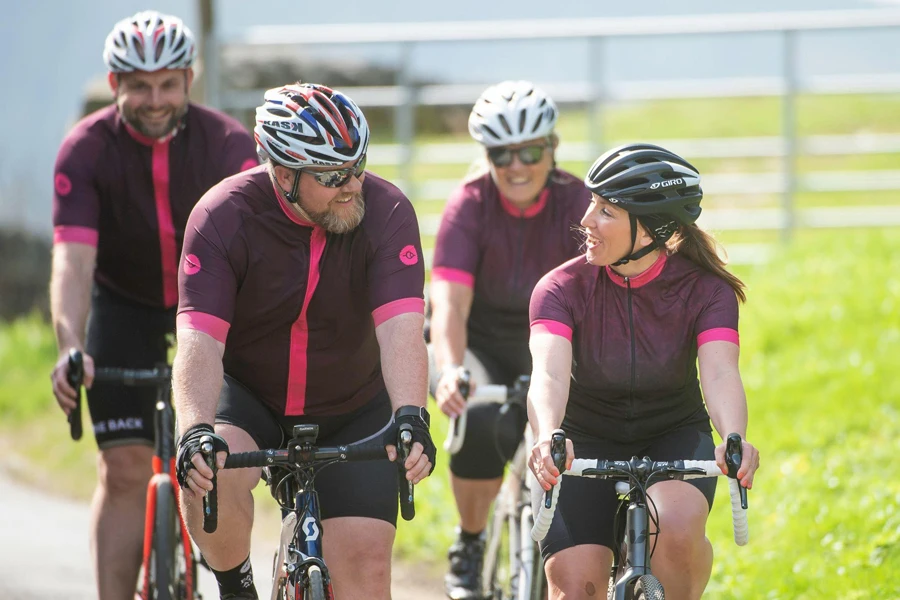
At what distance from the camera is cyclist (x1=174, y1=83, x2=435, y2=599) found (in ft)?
13.2

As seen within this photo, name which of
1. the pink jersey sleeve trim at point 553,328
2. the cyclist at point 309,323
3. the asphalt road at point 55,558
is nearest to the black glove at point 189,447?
the cyclist at point 309,323

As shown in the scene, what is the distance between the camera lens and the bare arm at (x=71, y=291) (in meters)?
5.14

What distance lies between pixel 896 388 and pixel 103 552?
491 centimetres

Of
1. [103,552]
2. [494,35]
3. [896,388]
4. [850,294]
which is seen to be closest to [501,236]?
[103,552]

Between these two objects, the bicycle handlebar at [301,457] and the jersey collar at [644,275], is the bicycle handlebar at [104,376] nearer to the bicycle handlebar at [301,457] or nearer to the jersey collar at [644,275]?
the bicycle handlebar at [301,457]

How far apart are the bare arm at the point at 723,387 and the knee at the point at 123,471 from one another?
2.56m

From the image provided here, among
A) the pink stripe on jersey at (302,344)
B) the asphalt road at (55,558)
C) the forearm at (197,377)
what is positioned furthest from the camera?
the asphalt road at (55,558)

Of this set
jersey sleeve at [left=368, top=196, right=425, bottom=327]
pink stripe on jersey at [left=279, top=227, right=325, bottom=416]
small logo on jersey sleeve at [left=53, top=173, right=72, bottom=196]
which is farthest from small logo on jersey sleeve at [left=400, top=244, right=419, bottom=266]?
small logo on jersey sleeve at [left=53, top=173, right=72, bottom=196]

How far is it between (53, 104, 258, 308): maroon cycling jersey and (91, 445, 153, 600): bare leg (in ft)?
2.23

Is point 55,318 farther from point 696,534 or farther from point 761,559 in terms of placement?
point 761,559

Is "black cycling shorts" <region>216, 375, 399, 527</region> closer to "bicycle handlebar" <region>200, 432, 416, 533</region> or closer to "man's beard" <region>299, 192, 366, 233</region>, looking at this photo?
"bicycle handlebar" <region>200, 432, 416, 533</region>

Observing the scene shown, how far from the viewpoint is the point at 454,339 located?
534 centimetres

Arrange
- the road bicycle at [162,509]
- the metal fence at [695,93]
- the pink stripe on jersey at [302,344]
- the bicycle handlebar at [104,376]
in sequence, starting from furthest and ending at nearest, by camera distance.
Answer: the metal fence at [695,93] < the road bicycle at [162,509] < the bicycle handlebar at [104,376] < the pink stripe on jersey at [302,344]

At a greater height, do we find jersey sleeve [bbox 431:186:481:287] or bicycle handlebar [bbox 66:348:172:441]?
jersey sleeve [bbox 431:186:481:287]
